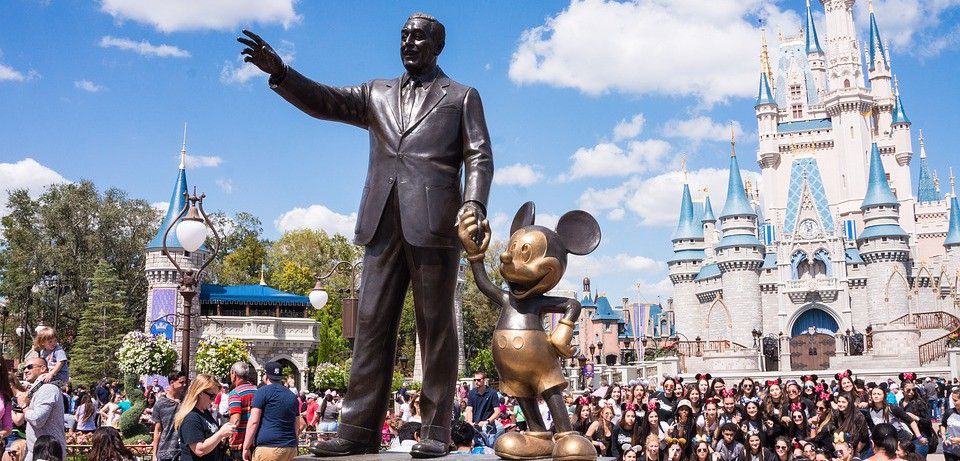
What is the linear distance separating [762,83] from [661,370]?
115 feet

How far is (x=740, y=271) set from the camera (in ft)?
187

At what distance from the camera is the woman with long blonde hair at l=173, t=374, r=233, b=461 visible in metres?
5.99

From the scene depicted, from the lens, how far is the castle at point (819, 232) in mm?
53969

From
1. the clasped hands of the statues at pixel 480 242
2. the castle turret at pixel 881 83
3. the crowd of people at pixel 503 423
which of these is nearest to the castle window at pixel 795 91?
the castle turret at pixel 881 83

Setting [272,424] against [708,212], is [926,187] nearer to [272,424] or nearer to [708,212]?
[708,212]

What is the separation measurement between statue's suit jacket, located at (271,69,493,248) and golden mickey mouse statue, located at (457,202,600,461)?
311mm

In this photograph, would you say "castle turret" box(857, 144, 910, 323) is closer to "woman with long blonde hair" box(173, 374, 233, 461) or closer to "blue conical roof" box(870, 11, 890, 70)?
"blue conical roof" box(870, 11, 890, 70)

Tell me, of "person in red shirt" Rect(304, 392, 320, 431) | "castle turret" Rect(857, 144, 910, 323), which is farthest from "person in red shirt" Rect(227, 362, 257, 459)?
"castle turret" Rect(857, 144, 910, 323)

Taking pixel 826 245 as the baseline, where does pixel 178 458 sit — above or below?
below

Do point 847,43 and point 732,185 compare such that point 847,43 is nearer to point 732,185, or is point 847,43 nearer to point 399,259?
point 732,185

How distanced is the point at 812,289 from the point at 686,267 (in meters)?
10.6

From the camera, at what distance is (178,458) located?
6359 mm

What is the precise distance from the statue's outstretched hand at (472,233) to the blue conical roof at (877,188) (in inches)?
2309

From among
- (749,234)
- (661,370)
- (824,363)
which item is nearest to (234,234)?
(661,370)
